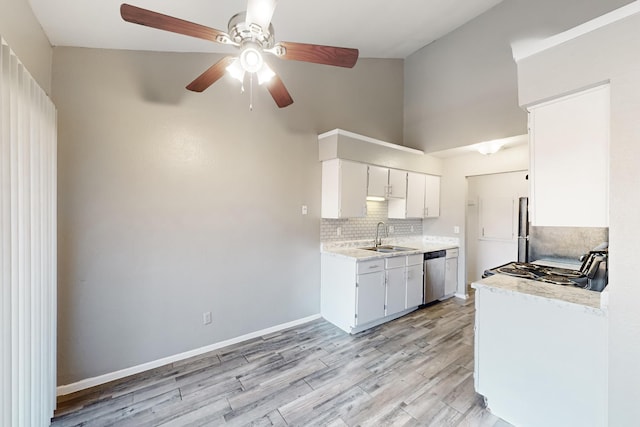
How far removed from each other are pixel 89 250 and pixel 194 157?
116 cm

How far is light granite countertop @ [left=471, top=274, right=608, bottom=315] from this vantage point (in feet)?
4.75

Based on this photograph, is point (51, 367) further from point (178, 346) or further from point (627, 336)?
point (627, 336)

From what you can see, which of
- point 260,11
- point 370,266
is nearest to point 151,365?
point 370,266

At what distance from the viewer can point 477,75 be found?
11.9ft

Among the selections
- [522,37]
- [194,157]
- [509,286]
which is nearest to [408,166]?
[522,37]

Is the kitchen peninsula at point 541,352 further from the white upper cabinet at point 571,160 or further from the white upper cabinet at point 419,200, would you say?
the white upper cabinet at point 419,200

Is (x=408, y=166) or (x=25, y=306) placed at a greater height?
(x=408, y=166)

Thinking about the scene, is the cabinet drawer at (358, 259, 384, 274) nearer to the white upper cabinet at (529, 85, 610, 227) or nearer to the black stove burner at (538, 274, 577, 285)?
the black stove burner at (538, 274, 577, 285)

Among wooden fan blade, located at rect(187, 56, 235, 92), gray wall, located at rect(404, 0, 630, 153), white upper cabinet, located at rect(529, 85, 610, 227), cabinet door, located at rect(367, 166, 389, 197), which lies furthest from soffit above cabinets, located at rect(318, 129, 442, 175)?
white upper cabinet, located at rect(529, 85, 610, 227)

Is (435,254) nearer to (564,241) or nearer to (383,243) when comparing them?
(383,243)

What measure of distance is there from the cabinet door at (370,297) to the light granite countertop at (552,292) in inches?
52.5

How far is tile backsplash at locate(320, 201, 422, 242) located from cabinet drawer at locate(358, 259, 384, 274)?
67cm

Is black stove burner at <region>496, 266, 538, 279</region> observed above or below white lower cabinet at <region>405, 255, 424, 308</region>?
above

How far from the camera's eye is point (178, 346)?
2518 millimetres
